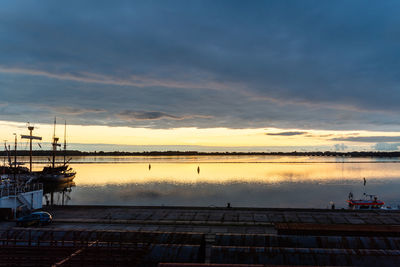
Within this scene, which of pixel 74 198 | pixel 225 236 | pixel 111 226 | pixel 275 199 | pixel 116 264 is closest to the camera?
pixel 116 264

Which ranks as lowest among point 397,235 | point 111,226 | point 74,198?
point 74,198

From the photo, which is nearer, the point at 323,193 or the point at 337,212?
the point at 337,212

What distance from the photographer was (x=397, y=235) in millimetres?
23891

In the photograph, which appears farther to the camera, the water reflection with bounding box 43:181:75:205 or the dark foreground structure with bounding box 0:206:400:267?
the water reflection with bounding box 43:181:75:205

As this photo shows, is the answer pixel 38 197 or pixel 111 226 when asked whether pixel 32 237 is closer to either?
pixel 111 226

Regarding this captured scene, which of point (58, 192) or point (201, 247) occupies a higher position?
point (201, 247)

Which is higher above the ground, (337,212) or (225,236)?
Answer: (225,236)

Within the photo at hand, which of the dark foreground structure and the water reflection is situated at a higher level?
the dark foreground structure

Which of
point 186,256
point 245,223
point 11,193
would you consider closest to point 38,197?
point 11,193

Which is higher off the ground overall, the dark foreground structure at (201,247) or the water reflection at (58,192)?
the dark foreground structure at (201,247)

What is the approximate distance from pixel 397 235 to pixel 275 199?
186 ft

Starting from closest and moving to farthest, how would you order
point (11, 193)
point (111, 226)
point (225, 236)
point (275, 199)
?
point (225, 236) < point (111, 226) < point (11, 193) < point (275, 199)

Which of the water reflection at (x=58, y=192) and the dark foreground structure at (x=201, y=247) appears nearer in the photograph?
the dark foreground structure at (x=201, y=247)

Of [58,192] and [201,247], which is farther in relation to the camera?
[58,192]
